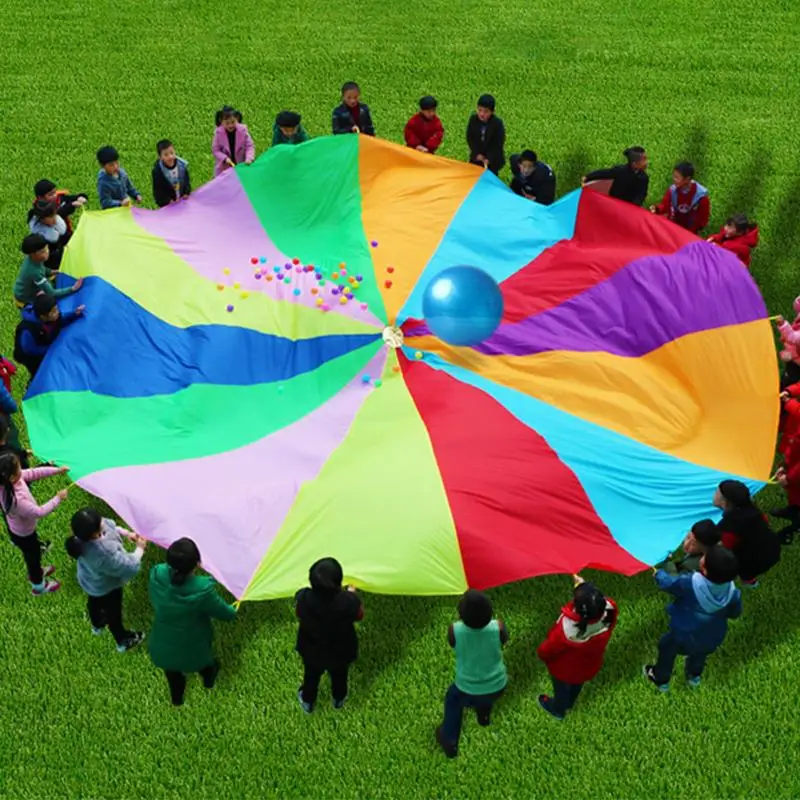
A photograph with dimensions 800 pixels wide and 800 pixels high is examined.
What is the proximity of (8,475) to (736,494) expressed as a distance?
395 centimetres

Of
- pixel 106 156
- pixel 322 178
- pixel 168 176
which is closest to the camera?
pixel 322 178

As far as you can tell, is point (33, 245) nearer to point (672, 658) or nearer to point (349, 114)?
point (349, 114)

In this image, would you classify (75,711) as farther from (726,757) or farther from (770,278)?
(770,278)

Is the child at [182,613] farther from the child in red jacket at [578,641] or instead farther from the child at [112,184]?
the child at [112,184]

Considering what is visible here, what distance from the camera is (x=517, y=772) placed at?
5156 millimetres

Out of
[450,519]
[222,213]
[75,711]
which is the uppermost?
[222,213]

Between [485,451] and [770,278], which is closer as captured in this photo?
[485,451]

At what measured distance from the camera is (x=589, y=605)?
15.0 ft

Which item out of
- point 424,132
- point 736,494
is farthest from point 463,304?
point 424,132

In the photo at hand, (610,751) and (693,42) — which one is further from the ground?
(693,42)

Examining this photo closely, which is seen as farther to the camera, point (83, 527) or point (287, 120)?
point (287, 120)

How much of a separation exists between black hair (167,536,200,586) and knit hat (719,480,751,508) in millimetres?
2841

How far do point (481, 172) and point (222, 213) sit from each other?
207cm

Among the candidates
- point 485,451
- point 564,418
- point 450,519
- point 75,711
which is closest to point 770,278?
point 564,418
